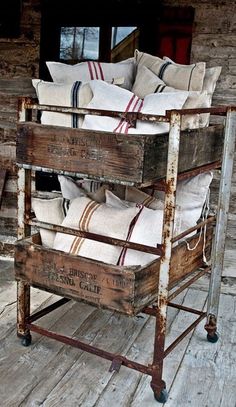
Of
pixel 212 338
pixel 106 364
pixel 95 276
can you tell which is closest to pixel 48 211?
pixel 95 276

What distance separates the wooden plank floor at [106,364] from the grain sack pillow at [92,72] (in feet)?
4.12

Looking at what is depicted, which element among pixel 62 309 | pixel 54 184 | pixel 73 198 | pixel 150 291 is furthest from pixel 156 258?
pixel 54 184

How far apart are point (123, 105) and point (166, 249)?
0.61 m

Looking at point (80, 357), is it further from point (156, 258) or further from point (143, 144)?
point (143, 144)

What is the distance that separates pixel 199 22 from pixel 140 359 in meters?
1.93

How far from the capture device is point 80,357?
2.35m

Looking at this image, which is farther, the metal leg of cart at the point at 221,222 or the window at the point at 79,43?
the window at the point at 79,43

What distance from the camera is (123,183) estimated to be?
6.10ft

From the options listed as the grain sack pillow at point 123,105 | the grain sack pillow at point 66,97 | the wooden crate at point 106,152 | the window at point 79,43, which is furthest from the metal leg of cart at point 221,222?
the window at point 79,43

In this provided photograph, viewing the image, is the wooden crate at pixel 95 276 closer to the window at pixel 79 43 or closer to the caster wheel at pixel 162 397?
the caster wheel at pixel 162 397

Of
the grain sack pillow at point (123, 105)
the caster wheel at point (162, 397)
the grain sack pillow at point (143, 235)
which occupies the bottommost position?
the caster wheel at point (162, 397)

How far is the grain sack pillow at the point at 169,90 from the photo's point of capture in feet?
6.84

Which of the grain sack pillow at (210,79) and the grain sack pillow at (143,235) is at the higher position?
the grain sack pillow at (210,79)

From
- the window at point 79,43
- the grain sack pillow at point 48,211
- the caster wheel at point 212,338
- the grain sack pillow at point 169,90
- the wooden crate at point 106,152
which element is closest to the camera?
the wooden crate at point 106,152
